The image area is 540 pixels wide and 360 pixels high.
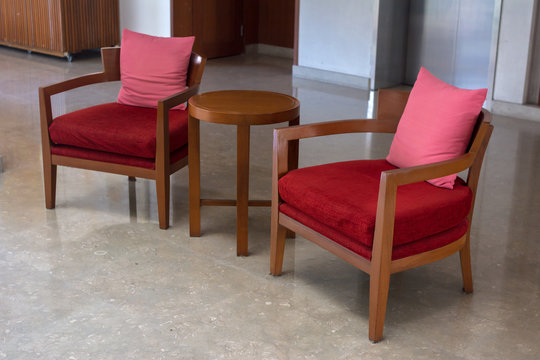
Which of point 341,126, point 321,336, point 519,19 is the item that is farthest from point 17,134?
point 519,19

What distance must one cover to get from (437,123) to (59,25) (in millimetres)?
6403

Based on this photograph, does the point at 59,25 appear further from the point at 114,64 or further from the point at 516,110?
the point at 516,110

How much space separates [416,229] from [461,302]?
55 centimetres

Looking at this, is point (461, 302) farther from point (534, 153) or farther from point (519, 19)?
point (519, 19)

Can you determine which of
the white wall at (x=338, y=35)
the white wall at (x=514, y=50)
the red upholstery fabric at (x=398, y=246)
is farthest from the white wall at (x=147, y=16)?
the red upholstery fabric at (x=398, y=246)

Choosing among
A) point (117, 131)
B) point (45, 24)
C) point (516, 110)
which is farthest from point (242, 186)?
point (45, 24)

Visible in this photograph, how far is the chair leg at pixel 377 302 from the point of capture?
8.41ft

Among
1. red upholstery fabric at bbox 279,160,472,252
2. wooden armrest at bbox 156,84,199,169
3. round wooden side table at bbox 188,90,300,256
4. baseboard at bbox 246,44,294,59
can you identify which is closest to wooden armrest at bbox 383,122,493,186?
red upholstery fabric at bbox 279,160,472,252

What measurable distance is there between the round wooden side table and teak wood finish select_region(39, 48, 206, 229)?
6.5 inches

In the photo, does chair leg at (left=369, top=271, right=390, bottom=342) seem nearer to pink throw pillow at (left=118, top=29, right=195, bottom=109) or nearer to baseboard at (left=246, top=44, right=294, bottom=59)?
pink throw pillow at (left=118, top=29, right=195, bottom=109)

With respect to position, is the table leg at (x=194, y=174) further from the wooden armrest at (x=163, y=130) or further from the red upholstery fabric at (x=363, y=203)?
the red upholstery fabric at (x=363, y=203)

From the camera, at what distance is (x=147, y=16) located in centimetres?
851

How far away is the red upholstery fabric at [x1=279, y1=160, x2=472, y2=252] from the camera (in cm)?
258

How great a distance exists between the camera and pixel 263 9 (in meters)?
9.16
